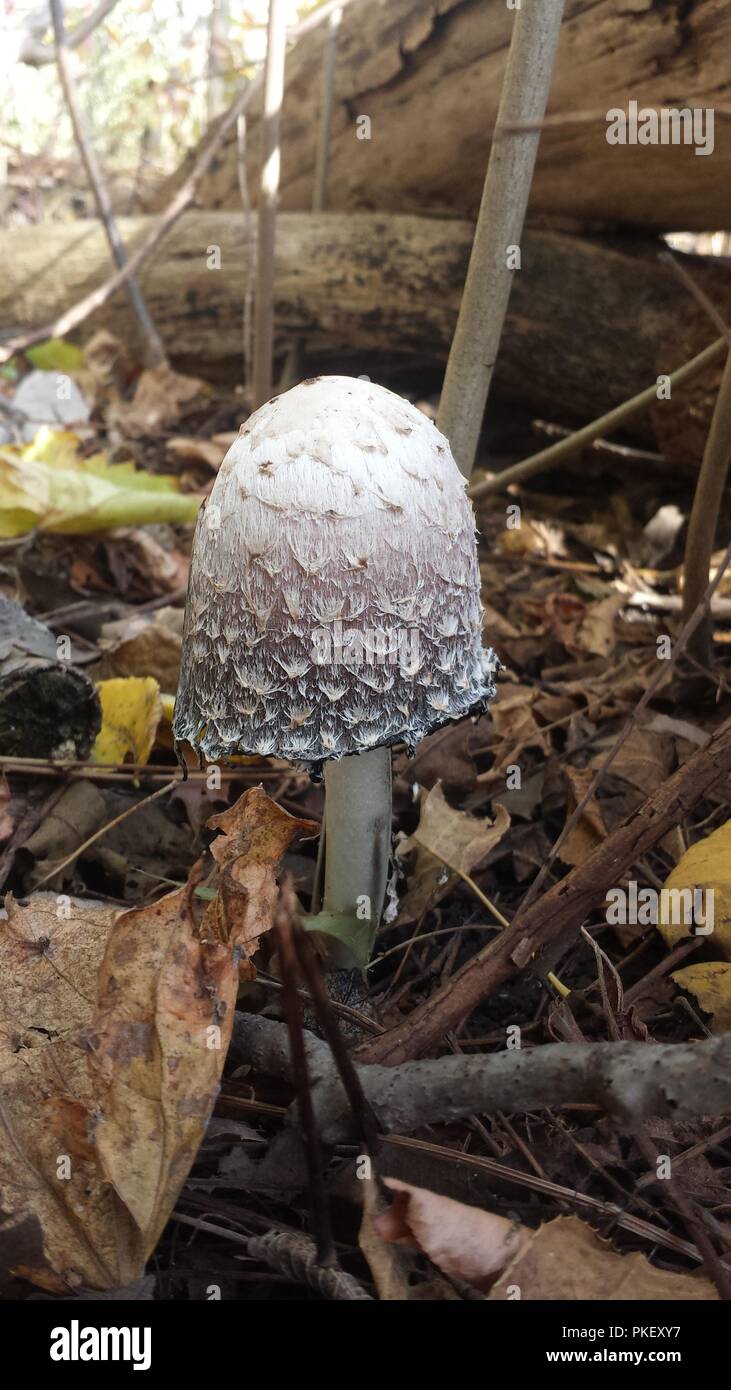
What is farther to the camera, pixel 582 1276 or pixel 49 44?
pixel 49 44

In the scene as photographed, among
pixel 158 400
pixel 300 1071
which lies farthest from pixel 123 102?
pixel 300 1071

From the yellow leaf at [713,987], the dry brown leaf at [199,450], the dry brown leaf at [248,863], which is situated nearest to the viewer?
the dry brown leaf at [248,863]

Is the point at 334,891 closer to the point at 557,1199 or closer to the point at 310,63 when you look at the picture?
the point at 557,1199

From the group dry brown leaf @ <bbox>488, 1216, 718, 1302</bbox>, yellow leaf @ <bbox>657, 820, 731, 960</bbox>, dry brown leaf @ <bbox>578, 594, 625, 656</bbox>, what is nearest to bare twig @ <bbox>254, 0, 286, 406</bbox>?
dry brown leaf @ <bbox>578, 594, 625, 656</bbox>

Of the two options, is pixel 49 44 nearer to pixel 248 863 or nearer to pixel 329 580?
pixel 329 580

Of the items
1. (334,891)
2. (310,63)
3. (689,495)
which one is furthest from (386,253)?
(334,891)

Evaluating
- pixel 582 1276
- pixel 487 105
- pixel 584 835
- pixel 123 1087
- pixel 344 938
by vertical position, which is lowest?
pixel 582 1276

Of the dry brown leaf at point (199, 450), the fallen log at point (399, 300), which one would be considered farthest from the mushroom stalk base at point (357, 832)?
the dry brown leaf at point (199, 450)

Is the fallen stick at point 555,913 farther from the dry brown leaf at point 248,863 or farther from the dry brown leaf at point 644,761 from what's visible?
the dry brown leaf at point 644,761

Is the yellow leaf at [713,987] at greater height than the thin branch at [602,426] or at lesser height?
lesser
